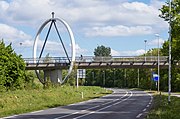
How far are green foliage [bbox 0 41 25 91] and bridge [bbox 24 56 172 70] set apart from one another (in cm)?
1954

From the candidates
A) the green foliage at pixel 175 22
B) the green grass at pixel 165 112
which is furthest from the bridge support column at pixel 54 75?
the green grass at pixel 165 112

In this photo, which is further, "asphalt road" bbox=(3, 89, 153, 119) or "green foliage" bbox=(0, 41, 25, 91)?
"green foliage" bbox=(0, 41, 25, 91)

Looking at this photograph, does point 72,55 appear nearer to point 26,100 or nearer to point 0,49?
point 0,49

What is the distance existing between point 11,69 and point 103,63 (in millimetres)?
25871

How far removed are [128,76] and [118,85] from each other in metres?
13.2

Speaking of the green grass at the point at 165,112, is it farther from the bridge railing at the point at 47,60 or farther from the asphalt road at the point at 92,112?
the bridge railing at the point at 47,60

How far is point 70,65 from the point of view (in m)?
75.2

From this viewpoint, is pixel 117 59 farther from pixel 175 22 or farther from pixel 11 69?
pixel 175 22

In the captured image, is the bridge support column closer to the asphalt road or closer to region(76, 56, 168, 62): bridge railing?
region(76, 56, 168, 62): bridge railing

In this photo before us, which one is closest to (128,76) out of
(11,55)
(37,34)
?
(37,34)

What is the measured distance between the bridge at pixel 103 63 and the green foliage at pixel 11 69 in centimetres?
1954

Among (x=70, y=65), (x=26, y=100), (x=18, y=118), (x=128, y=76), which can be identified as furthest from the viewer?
(x=128, y=76)

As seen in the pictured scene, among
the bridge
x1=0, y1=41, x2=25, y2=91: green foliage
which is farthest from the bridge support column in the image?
x1=0, y1=41, x2=25, y2=91: green foliage

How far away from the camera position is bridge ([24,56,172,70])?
76.2 m
